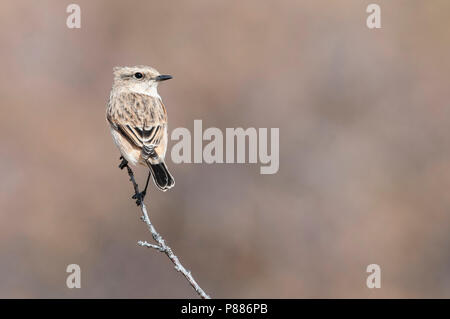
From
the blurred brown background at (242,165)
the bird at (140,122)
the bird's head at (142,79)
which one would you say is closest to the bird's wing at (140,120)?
the bird at (140,122)

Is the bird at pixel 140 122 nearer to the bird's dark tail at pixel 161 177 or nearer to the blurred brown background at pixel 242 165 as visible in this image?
the bird's dark tail at pixel 161 177

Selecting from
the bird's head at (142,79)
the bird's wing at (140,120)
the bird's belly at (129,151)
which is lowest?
the bird's belly at (129,151)

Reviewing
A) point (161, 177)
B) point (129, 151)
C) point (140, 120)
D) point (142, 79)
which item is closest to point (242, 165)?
point (142, 79)

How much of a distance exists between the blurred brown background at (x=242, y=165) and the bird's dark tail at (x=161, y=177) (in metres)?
5.05

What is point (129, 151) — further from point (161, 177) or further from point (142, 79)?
point (142, 79)

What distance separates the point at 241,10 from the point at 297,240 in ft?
17.7

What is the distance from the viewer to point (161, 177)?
6.63m

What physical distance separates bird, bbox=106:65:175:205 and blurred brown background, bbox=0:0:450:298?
4452 mm

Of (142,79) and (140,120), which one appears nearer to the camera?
(140,120)

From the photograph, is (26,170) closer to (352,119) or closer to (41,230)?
(41,230)

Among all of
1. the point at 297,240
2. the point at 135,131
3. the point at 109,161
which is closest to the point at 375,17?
the point at 297,240

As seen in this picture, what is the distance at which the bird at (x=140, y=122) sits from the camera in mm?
6852

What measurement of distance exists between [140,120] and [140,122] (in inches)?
1.2

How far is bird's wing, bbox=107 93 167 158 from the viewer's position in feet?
22.7
